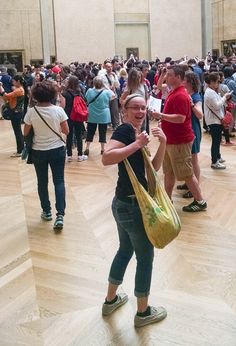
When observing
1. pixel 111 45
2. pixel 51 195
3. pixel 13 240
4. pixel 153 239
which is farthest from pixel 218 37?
pixel 153 239

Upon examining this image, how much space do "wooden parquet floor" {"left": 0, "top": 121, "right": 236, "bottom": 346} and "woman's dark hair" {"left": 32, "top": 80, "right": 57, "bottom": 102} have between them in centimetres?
147

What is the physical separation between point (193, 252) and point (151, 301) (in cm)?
102

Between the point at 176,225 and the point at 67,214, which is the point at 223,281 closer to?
the point at 176,225

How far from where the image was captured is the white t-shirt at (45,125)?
516 centimetres

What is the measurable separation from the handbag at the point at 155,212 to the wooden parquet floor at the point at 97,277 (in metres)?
0.77

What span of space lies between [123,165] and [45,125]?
228 cm

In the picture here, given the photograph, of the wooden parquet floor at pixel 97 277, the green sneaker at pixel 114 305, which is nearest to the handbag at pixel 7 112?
the wooden parquet floor at pixel 97 277

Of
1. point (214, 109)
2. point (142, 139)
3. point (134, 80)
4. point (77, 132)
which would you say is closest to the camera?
point (142, 139)

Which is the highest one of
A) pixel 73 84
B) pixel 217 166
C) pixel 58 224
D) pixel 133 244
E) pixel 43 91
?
pixel 73 84

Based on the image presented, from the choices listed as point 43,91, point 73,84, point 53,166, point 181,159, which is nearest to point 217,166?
point 181,159

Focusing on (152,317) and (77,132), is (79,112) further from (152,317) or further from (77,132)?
(152,317)

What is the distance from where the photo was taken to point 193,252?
4.59 m

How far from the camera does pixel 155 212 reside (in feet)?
9.72

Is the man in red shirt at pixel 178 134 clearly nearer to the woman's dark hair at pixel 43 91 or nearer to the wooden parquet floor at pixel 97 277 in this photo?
the wooden parquet floor at pixel 97 277
